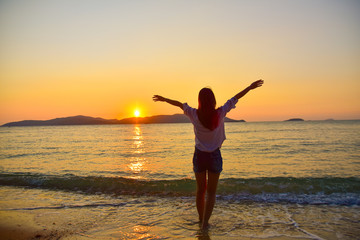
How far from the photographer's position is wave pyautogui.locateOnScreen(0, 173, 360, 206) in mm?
8000

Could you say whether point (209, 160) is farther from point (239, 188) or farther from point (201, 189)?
point (239, 188)

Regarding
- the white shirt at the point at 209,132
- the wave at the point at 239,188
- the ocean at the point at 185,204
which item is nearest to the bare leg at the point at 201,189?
the ocean at the point at 185,204

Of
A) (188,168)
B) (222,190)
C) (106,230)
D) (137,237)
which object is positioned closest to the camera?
(137,237)

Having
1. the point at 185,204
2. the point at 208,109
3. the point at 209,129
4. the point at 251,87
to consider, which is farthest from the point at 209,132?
the point at 185,204

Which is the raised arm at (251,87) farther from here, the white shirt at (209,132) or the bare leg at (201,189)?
the bare leg at (201,189)

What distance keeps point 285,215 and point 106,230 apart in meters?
4.05

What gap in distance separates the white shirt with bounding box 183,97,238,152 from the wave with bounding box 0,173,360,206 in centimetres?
403

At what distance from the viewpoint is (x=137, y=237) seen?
479cm

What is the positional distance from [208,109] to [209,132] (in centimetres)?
41

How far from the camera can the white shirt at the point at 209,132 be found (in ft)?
14.3

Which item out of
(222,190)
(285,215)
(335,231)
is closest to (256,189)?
(222,190)

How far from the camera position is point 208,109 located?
4230 mm

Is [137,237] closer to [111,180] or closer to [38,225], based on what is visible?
[38,225]

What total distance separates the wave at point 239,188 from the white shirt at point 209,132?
4028mm
